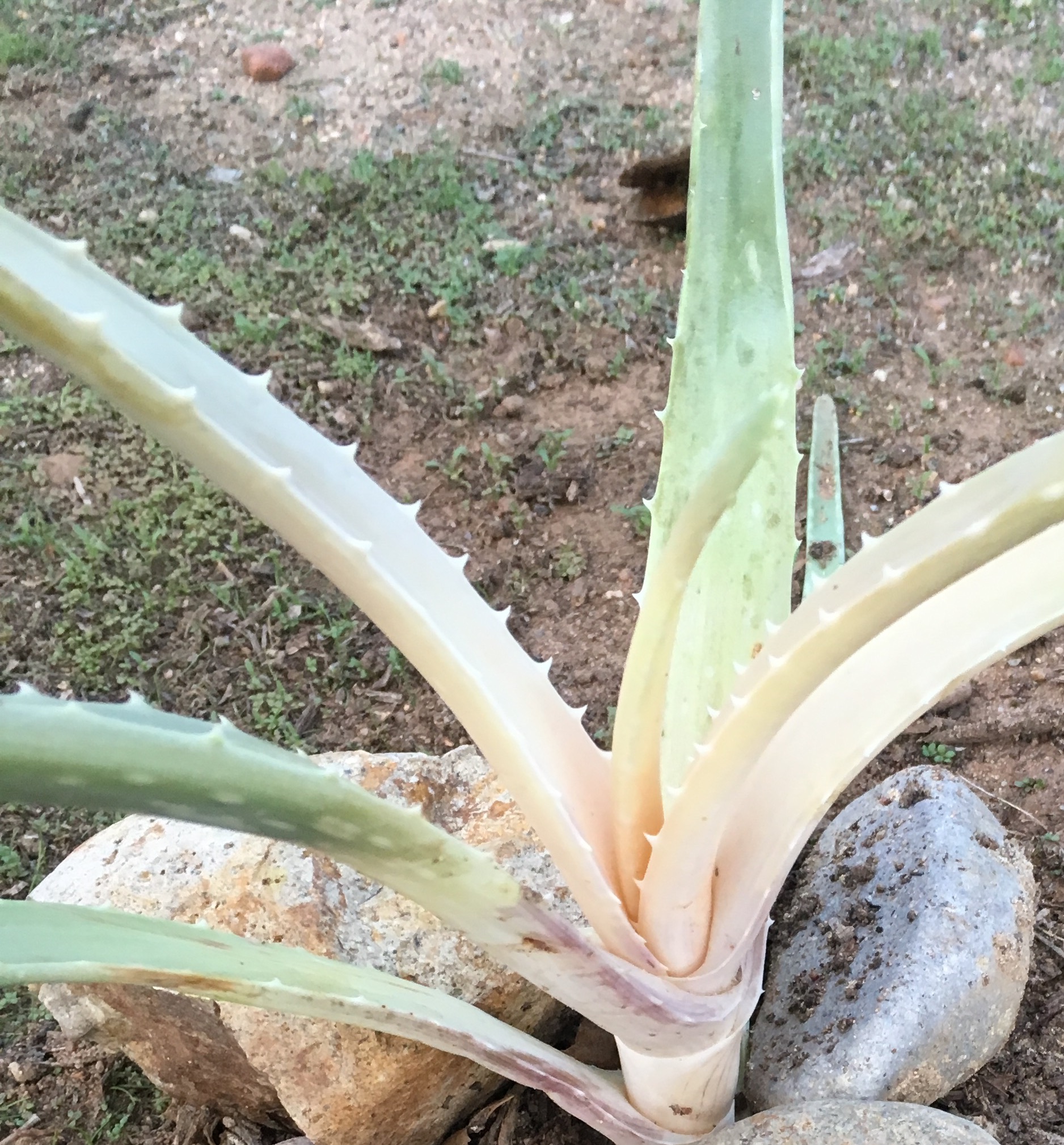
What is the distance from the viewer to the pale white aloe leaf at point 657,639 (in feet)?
1.76

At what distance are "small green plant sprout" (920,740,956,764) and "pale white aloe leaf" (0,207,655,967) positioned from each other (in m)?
0.70

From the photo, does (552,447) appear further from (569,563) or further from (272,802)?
(272,802)

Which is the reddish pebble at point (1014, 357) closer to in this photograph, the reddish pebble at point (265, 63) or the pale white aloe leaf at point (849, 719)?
the pale white aloe leaf at point (849, 719)

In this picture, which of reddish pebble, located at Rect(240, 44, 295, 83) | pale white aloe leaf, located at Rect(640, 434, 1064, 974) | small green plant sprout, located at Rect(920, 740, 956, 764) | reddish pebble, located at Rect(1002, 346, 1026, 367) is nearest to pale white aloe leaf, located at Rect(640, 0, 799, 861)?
pale white aloe leaf, located at Rect(640, 434, 1064, 974)

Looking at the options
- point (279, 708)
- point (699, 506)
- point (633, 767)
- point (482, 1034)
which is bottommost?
point (279, 708)

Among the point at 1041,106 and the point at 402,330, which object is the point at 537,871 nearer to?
the point at 402,330

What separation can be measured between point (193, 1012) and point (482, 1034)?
383mm

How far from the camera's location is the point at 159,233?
203cm

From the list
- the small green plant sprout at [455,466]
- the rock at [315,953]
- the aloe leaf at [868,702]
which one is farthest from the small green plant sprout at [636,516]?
the aloe leaf at [868,702]

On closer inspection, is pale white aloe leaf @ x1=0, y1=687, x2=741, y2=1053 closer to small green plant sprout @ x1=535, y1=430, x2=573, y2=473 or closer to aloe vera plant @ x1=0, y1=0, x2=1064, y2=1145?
aloe vera plant @ x1=0, y1=0, x2=1064, y2=1145

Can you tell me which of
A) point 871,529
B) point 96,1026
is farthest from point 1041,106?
point 96,1026

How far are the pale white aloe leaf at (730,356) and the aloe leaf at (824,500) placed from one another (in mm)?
234

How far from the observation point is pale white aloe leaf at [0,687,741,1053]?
428mm

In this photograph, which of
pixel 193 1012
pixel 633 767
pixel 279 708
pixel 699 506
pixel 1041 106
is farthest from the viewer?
pixel 1041 106
